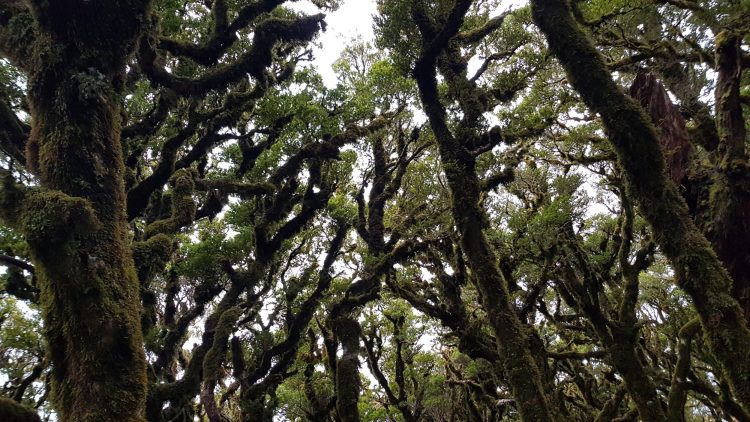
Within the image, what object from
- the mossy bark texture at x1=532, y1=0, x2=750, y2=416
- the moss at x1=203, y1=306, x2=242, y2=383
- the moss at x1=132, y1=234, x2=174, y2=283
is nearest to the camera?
the mossy bark texture at x1=532, y1=0, x2=750, y2=416

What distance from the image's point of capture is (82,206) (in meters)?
3.85

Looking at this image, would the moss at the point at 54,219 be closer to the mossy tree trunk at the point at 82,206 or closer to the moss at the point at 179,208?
the mossy tree trunk at the point at 82,206

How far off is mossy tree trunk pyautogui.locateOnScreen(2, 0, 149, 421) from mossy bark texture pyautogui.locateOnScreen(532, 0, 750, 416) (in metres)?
5.11

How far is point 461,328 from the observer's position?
947 centimetres

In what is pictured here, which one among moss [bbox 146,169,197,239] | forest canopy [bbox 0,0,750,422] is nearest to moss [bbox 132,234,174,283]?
forest canopy [bbox 0,0,750,422]

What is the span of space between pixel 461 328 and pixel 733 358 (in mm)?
5811

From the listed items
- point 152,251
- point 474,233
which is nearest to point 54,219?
point 152,251

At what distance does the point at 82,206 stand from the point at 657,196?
5491 mm

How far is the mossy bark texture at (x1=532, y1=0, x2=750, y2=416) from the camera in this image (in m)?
4.00

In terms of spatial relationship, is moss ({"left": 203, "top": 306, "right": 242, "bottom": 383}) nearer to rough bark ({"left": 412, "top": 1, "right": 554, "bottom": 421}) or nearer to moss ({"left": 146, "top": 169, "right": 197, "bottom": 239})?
moss ({"left": 146, "top": 169, "right": 197, "bottom": 239})

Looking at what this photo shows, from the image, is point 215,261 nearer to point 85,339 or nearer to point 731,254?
point 85,339

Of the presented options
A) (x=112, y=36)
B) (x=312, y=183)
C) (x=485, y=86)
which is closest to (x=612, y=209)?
(x=485, y=86)

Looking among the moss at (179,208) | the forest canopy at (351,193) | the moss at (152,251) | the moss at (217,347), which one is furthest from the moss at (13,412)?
the moss at (217,347)

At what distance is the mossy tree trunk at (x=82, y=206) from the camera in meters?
3.75
